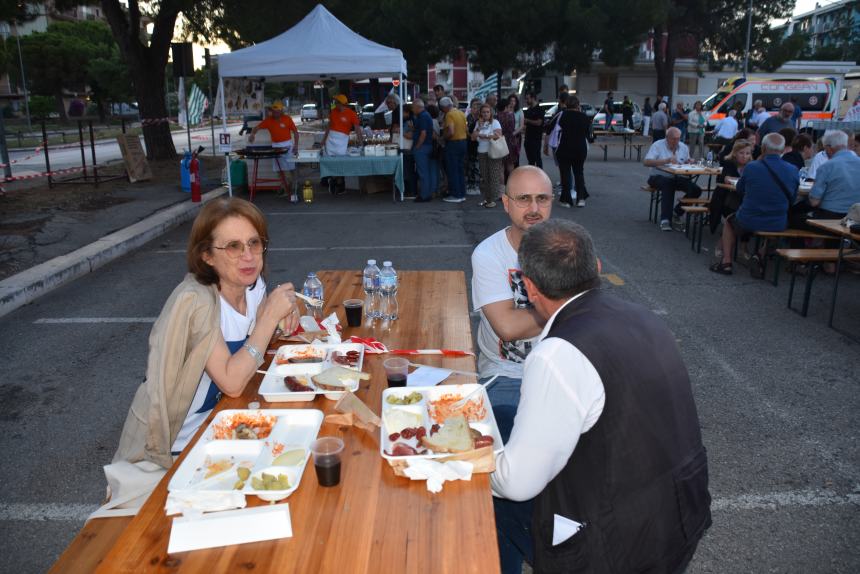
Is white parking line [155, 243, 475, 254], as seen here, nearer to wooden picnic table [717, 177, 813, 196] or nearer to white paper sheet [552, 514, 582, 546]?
wooden picnic table [717, 177, 813, 196]

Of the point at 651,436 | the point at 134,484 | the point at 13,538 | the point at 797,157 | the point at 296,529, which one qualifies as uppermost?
the point at 797,157

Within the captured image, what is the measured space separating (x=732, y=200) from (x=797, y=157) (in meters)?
1.10

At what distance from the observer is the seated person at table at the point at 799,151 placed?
9.01 m

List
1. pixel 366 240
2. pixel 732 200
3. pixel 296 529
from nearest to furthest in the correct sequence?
1. pixel 296 529
2. pixel 732 200
3. pixel 366 240

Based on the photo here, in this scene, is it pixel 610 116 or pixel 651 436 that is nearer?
pixel 651 436

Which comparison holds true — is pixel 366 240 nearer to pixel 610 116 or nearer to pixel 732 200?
pixel 732 200

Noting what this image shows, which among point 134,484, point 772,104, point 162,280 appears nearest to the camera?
point 134,484

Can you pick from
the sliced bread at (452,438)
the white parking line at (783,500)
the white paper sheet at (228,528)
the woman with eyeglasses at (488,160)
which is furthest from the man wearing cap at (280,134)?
the white paper sheet at (228,528)

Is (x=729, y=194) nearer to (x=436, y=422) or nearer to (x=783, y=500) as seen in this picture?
(x=783, y=500)

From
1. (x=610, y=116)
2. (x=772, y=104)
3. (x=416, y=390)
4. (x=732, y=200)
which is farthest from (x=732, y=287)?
(x=772, y=104)

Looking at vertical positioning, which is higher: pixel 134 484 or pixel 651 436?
pixel 651 436

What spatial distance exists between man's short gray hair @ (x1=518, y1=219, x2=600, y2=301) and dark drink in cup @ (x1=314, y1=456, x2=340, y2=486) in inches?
34.1

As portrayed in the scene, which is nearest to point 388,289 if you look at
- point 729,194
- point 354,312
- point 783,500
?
point 354,312

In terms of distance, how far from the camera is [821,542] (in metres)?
3.12
